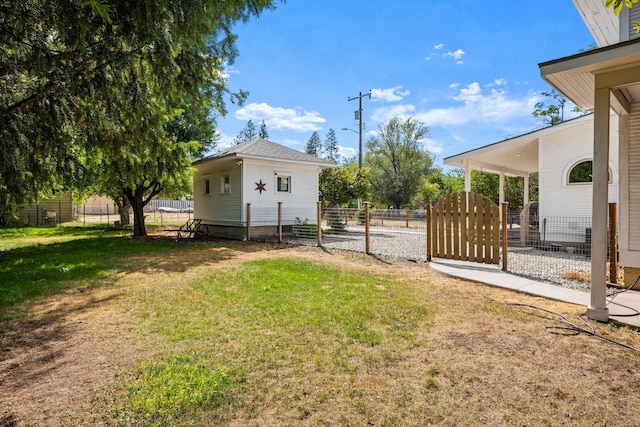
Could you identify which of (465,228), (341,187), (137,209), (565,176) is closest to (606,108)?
(465,228)

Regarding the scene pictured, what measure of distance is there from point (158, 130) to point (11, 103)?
8.14 feet

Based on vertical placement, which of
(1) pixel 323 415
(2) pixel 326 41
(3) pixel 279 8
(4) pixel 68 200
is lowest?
(1) pixel 323 415

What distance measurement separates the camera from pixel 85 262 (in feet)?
27.4

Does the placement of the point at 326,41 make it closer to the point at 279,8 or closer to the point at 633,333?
the point at 279,8

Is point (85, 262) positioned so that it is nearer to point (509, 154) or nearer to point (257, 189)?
point (257, 189)

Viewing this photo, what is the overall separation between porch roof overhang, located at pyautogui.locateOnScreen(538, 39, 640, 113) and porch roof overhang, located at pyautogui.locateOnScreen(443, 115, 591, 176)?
20.4 ft

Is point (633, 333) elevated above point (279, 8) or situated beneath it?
situated beneath

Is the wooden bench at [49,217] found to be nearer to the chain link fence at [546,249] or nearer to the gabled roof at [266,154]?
the gabled roof at [266,154]

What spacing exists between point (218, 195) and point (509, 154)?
1192 cm

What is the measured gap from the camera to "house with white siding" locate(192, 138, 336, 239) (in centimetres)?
1358

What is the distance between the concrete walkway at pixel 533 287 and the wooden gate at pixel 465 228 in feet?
0.76

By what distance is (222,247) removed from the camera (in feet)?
37.6

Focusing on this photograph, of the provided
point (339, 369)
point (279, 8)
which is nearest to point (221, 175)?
point (279, 8)

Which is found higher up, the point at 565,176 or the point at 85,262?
the point at 565,176
